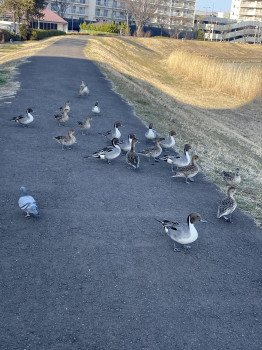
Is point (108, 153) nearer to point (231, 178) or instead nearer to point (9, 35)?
point (231, 178)

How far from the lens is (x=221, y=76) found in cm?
3447

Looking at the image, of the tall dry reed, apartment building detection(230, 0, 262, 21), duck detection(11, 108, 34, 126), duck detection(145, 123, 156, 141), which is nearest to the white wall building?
apartment building detection(230, 0, 262, 21)

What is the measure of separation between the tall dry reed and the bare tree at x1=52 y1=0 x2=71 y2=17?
7796 cm

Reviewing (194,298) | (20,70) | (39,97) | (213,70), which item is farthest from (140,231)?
(213,70)

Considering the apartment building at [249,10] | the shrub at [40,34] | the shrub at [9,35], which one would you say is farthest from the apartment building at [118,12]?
the shrub at [9,35]

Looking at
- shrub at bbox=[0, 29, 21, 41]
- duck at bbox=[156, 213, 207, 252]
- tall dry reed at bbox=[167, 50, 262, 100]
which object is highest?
shrub at bbox=[0, 29, 21, 41]

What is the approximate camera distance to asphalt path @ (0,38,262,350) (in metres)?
4.87

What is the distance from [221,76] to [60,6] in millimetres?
92364

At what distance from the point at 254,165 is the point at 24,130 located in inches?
334

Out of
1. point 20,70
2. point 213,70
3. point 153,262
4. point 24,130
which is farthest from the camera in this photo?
point 213,70

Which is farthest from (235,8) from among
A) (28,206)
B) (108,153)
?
(28,206)

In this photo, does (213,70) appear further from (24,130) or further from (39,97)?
(24,130)

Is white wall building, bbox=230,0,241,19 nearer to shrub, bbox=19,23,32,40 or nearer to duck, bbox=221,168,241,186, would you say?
shrub, bbox=19,23,32,40

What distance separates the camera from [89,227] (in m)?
7.22
